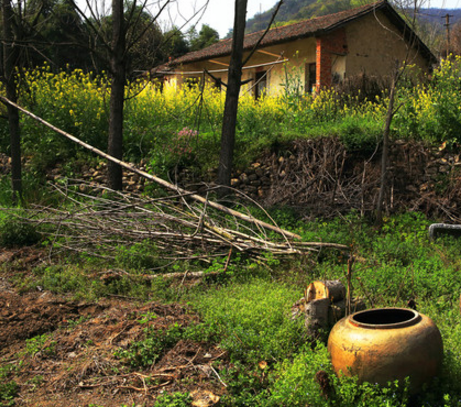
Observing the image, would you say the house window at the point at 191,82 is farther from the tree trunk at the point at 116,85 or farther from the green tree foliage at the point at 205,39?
the green tree foliage at the point at 205,39

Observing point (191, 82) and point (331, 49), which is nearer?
point (191, 82)

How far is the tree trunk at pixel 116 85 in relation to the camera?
7035 millimetres

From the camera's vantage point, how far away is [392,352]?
2.61 metres

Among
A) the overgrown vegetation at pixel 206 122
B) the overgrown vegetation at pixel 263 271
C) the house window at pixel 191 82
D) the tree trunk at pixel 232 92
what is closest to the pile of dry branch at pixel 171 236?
the overgrown vegetation at pixel 263 271

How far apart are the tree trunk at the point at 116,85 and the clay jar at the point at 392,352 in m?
5.44

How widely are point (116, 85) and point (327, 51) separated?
10629 millimetres

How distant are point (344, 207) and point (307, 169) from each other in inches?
43.0

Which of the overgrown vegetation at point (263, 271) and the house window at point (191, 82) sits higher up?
the house window at point (191, 82)

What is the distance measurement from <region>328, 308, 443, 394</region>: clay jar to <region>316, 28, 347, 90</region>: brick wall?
13842 millimetres

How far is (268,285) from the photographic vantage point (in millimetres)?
4500

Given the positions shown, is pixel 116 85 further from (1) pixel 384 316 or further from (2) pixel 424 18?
(1) pixel 384 316

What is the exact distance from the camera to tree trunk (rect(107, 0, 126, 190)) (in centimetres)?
704

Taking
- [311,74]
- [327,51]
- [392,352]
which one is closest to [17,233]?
[392,352]

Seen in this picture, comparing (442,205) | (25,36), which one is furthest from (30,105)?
(442,205)
